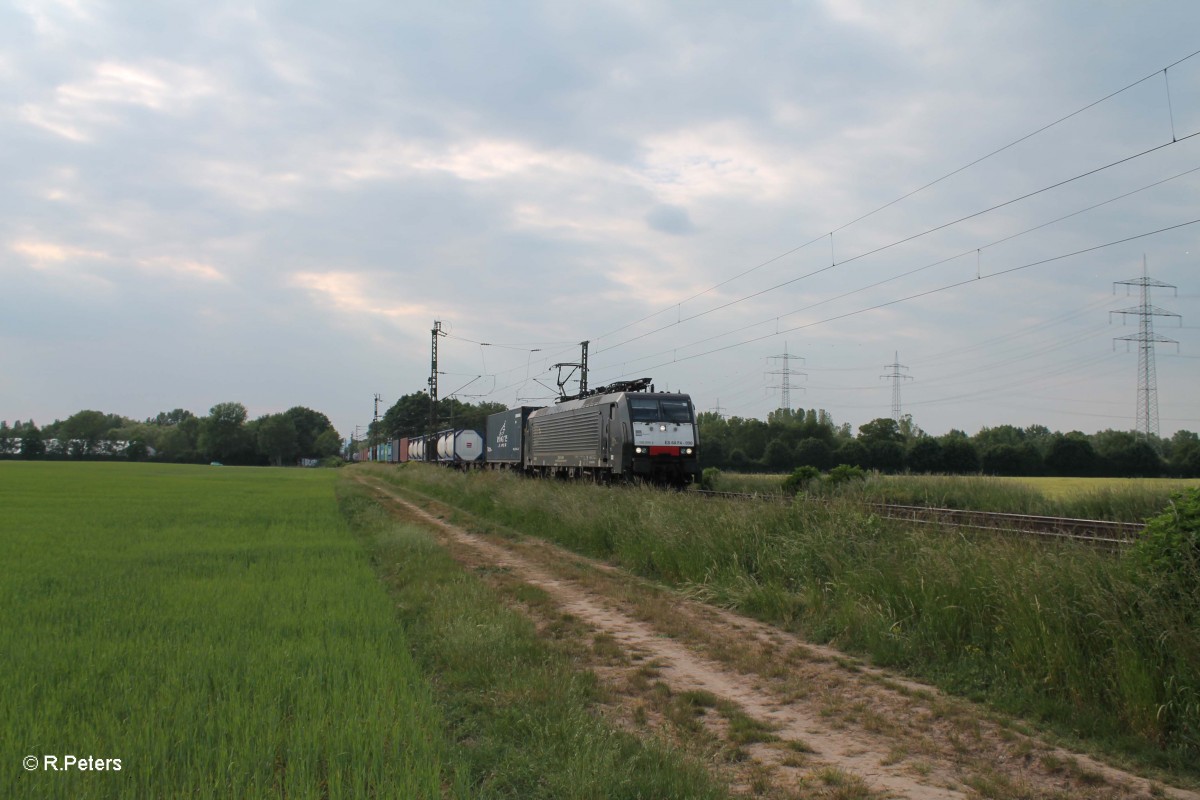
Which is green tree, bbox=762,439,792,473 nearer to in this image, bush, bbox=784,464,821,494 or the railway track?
bush, bbox=784,464,821,494

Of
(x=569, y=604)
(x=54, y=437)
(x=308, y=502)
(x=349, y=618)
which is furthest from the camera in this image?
(x=54, y=437)

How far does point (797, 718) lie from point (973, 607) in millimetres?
2538

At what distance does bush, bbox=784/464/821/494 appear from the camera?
23.5 metres

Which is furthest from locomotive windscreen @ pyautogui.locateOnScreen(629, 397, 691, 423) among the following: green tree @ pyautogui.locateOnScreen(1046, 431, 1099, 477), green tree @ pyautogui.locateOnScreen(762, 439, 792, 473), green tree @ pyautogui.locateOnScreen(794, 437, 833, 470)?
green tree @ pyautogui.locateOnScreen(1046, 431, 1099, 477)

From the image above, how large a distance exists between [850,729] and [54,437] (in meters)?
166

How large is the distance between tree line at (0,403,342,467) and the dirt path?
461ft

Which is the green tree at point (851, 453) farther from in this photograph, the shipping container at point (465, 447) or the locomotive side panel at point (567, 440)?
the locomotive side panel at point (567, 440)

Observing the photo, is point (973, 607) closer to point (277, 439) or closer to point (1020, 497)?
point (1020, 497)

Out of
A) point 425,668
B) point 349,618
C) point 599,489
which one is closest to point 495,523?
point 599,489

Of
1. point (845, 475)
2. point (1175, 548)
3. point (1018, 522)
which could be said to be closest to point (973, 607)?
point (1175, 548)

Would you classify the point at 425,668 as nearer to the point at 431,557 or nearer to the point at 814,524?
the point at 814,524

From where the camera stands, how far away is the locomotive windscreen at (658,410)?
26250 mm

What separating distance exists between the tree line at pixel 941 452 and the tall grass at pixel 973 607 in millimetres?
35060

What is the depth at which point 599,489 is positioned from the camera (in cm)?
2150
